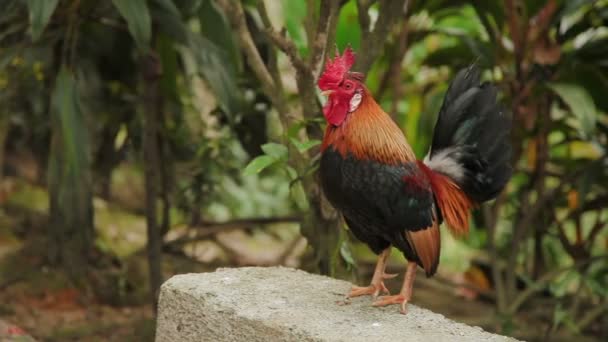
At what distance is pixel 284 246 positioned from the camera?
6145 mm

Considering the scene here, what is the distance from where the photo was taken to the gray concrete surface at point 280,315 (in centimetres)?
253

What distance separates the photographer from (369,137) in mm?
2549

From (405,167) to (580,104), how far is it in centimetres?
160

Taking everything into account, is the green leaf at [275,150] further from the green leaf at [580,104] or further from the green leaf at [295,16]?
the green leaf at [580,104]

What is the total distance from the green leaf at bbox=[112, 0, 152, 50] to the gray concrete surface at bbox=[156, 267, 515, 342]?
1.02m

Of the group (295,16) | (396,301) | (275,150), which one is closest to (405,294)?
(396,301)

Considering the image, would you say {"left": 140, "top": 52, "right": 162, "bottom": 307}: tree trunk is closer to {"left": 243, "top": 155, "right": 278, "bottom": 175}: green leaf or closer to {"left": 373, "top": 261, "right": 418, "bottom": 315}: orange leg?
{"left": 243, "top": 155, "right": 278, "bottom": 175}: green leaf

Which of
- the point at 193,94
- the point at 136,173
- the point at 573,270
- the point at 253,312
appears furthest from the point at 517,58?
the point at 136,173

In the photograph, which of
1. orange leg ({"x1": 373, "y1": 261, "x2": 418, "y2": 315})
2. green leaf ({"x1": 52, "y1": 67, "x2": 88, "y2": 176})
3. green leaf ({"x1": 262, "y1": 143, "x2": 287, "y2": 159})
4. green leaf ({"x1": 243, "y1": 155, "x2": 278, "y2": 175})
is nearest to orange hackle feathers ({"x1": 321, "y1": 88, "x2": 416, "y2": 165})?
orange leg ({"x1": 373, "y1": 261, "x2": 418, "y2": 315})

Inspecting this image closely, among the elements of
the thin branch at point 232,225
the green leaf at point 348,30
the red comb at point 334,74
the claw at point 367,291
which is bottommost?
the thin branch at point 232,225

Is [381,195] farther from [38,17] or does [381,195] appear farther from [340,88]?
[38,17]

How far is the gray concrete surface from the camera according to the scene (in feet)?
8.31

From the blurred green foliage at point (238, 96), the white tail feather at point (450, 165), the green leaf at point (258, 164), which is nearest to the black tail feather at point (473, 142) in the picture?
the white tail feather at point (450, 165)

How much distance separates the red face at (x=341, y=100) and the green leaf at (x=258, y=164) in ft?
1.52
